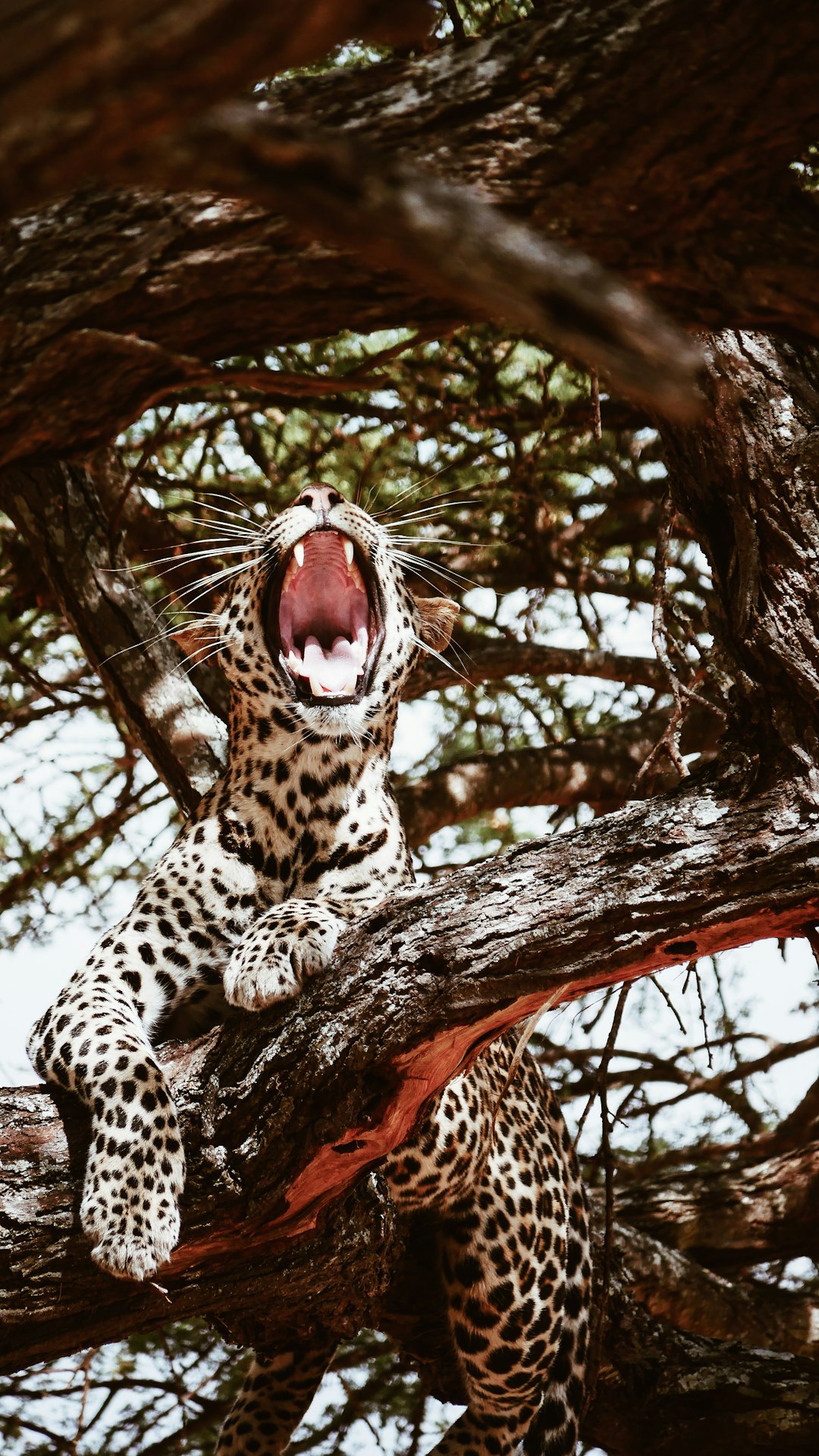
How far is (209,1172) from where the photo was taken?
3.23 meters

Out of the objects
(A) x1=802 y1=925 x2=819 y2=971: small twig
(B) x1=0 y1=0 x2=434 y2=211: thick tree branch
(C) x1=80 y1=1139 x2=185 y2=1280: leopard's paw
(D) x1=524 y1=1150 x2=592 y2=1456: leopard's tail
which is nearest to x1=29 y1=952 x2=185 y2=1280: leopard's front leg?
(C) x1=80 y1=1139 x2=185 y2=1280: leopard's paw

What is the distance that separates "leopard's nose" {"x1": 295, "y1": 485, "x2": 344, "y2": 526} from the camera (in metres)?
→ 4.55

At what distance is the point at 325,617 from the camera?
185 inches

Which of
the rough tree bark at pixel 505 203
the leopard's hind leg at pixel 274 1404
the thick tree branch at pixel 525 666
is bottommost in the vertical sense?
the leopard's hind leg at pixel 274 1404

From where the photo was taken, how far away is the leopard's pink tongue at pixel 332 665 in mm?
4395

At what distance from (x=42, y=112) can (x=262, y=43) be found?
20cm

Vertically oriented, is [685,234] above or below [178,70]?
above

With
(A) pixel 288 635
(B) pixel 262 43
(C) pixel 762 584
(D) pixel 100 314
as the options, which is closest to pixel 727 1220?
(A) pixel 288 635

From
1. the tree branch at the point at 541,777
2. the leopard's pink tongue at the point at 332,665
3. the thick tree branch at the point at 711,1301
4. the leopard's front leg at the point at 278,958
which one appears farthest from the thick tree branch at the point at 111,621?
the thick tree branch at the point at 711,1301

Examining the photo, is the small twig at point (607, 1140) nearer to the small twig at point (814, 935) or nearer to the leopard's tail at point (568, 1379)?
the leopard's tail at point (568, 1379)

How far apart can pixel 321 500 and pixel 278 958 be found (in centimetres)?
176

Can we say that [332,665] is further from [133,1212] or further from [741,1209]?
[741,1209]

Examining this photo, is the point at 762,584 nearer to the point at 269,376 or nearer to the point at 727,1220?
the point at 269,376

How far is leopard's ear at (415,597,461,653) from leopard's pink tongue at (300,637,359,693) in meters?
0.34
